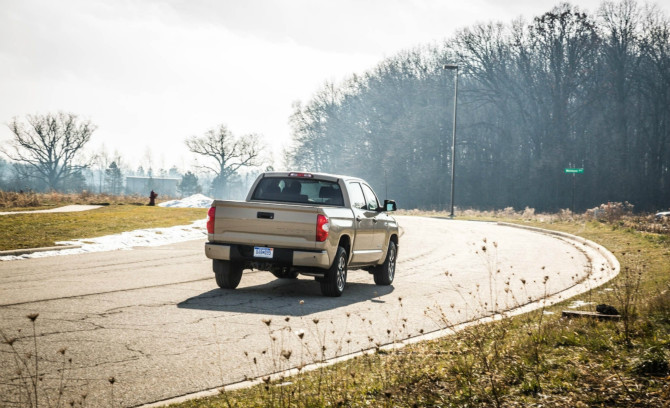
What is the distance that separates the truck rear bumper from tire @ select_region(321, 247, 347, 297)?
208 millimetres

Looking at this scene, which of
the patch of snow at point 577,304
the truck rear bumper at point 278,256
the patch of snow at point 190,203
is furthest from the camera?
the patch of snow at point 190,203

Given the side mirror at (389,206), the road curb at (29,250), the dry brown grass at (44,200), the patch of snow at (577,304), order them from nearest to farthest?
1. the patch of snow at (577,304)
2. the side mirror at (389,206)
3. the road curb at (29,250)
4. the dry brown grass at (44,200)

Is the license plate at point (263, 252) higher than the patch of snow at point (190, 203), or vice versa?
the license plate at point (263, 252)

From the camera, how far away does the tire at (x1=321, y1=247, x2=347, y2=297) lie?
35.7ft

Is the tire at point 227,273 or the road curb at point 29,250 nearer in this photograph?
the tire at point 227,273

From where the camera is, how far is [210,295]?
35.9 feet

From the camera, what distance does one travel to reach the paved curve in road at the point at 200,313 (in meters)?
6.16

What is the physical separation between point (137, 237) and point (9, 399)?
18068mm

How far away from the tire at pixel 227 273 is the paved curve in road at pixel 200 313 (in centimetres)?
19

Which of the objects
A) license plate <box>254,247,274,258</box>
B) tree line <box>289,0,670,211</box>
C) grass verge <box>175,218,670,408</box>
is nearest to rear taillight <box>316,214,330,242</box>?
license plate <box>254,247,274,258</box>

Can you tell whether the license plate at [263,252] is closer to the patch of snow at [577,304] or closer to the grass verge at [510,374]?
the grass verge at [510,374]

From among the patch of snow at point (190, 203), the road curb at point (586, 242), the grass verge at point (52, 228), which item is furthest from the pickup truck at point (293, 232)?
the patch of snow at point (190, 203)

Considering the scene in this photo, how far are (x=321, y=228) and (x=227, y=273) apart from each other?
1.99 metres

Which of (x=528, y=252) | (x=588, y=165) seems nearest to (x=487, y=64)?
(x=588, y=165)
